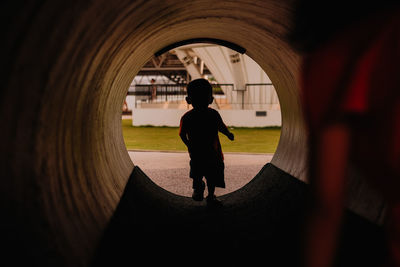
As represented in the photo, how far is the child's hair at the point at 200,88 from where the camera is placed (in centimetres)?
464

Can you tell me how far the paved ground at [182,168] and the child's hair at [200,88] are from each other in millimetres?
1936

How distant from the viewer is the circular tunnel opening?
24.1 feet

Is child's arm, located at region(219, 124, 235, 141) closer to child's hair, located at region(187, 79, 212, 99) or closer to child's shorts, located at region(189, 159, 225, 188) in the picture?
child's shorts, located at region(189, 159, 225, 188)

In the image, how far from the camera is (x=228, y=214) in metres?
4.38

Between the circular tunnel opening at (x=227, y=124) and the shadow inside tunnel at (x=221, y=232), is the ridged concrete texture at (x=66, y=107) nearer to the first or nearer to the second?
the shadow inside tunnel at (x=221, y=232)

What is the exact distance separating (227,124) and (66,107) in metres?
19.1

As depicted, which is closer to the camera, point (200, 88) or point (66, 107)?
point (66, 107)

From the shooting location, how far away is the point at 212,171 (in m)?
4.74

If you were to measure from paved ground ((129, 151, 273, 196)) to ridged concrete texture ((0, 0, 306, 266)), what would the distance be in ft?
7.81

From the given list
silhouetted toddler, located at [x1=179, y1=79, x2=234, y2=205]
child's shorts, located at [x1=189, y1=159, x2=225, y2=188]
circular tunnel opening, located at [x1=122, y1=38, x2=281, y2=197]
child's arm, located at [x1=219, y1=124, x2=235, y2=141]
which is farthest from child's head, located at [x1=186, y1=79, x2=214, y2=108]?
circular tunnel opening, located at [x1=122, y1=38, x2=281, y2=197]

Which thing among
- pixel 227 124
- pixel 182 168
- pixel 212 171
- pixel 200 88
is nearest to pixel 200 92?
pixel 200 88

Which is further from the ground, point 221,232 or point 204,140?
point 204,140

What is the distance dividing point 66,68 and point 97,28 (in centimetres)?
45

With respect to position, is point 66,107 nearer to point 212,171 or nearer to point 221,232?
point 221,232
